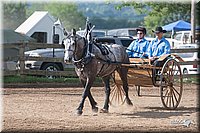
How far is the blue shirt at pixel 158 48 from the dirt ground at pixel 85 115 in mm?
1210

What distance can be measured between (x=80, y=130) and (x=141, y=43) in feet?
13.6

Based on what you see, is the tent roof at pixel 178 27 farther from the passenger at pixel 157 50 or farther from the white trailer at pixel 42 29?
the passenger at pixel 157 50

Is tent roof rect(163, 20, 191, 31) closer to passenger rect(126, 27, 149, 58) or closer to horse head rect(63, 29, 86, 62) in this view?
passenger rect(126, 27, 149, 58)

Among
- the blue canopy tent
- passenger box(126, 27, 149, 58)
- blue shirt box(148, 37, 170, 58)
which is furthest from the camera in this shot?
the blue canopy tent

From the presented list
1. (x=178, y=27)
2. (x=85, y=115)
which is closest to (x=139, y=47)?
(x=85, y=115)

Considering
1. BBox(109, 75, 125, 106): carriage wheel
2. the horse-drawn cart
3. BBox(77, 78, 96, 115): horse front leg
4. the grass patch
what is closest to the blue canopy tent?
the grass patch

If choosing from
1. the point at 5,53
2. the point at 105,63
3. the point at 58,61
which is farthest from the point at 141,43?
the point at 5,53

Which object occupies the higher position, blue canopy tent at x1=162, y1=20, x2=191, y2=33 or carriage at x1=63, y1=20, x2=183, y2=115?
blue canopy tent at x1=162, y1=20, x2=191, y2=33

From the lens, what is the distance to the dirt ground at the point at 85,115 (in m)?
9.11

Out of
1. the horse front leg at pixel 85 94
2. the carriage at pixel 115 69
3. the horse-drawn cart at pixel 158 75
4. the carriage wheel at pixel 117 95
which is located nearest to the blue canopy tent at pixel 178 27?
the carriage wheel at pixel 117 95

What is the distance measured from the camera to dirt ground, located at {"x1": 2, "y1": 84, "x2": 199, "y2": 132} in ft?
29.9

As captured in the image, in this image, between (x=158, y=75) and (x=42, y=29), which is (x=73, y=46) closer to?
(x=158, y=75)

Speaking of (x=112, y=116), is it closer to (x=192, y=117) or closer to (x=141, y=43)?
(x=192, y=117)

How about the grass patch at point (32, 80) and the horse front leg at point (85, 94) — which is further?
the grass patch at point (32, 80)
